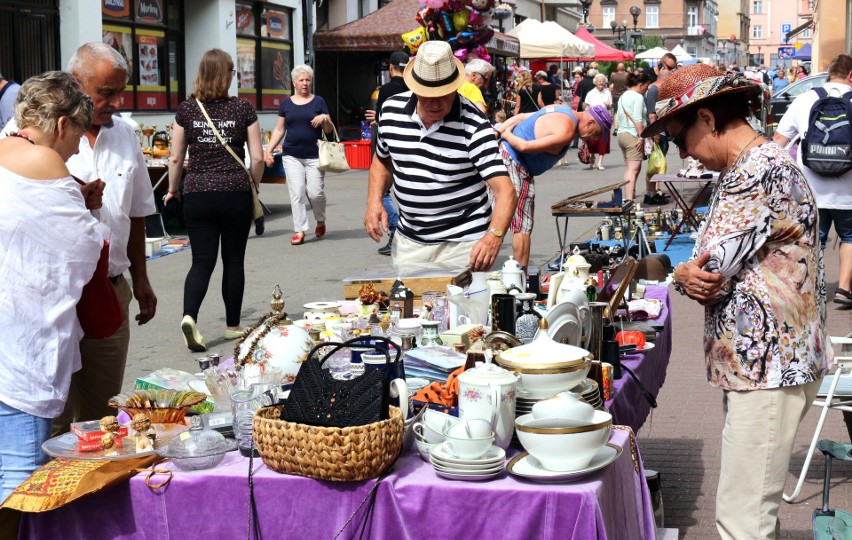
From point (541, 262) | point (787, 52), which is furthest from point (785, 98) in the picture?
point (787, 52)

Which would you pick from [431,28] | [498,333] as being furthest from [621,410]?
[431,28]

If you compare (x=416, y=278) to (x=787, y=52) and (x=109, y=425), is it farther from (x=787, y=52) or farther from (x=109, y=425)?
(x=787, y=52)

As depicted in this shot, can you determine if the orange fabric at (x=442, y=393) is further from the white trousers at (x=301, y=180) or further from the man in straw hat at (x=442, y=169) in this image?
the white trousers at (x=301, y=180)

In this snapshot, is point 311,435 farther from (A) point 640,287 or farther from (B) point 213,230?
(B) point 213,230

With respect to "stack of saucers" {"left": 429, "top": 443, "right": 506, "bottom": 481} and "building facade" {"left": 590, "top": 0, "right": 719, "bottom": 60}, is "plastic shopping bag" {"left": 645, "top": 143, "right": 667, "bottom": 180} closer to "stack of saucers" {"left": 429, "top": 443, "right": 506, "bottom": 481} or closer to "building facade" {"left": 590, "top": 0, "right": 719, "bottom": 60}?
"stack of saucers" {"left": 429, "top": 443, "right": 506, "bottom": 481}

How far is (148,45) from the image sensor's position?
19.1m

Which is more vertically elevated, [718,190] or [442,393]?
[718,190]

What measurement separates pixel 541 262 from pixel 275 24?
14.1 m

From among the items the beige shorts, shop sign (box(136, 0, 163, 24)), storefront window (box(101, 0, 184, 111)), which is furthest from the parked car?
shop sign (box(136, 0, 163, 24))

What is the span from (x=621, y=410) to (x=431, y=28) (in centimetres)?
698

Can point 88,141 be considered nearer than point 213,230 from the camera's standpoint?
Yes

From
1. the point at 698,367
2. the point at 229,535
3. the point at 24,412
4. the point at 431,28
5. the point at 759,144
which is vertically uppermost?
the point at 431,28

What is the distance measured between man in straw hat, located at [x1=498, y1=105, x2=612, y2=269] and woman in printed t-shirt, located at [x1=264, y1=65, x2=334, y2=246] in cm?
455

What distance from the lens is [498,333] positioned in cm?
353
